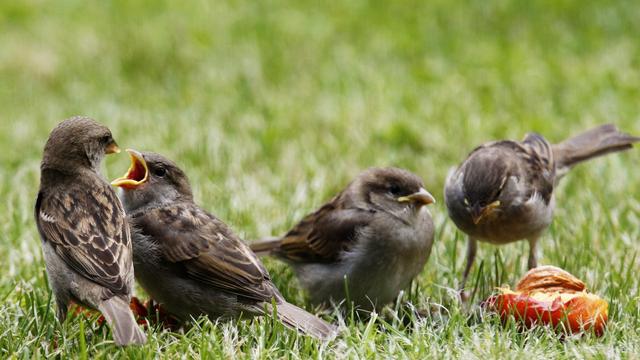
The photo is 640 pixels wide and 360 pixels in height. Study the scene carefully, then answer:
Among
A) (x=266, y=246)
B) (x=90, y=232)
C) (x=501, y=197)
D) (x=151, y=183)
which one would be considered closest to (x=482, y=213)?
(x=501, y=197)

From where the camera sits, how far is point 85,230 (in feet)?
17.4

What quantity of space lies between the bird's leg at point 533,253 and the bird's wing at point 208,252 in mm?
1643

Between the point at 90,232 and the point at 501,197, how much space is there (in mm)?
2485

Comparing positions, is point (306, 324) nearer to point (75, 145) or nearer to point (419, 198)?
point (419, 198)

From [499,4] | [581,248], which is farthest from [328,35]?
[581,248]

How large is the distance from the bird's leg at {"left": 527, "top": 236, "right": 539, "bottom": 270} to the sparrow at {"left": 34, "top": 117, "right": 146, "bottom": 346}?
7.87 ft

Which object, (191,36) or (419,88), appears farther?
(191,36)

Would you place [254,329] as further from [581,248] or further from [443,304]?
[581,248]

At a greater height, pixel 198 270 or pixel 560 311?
pixel 560 311

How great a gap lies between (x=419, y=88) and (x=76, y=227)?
550cm

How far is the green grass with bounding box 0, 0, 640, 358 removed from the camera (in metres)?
5.22

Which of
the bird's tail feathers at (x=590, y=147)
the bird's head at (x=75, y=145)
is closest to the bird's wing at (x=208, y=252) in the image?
the bird's head at (x=75, y=145)

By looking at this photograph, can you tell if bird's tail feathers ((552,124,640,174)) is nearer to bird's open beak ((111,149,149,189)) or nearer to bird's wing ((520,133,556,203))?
bird's wing ((520,133,556,203))

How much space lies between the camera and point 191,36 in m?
11.6
